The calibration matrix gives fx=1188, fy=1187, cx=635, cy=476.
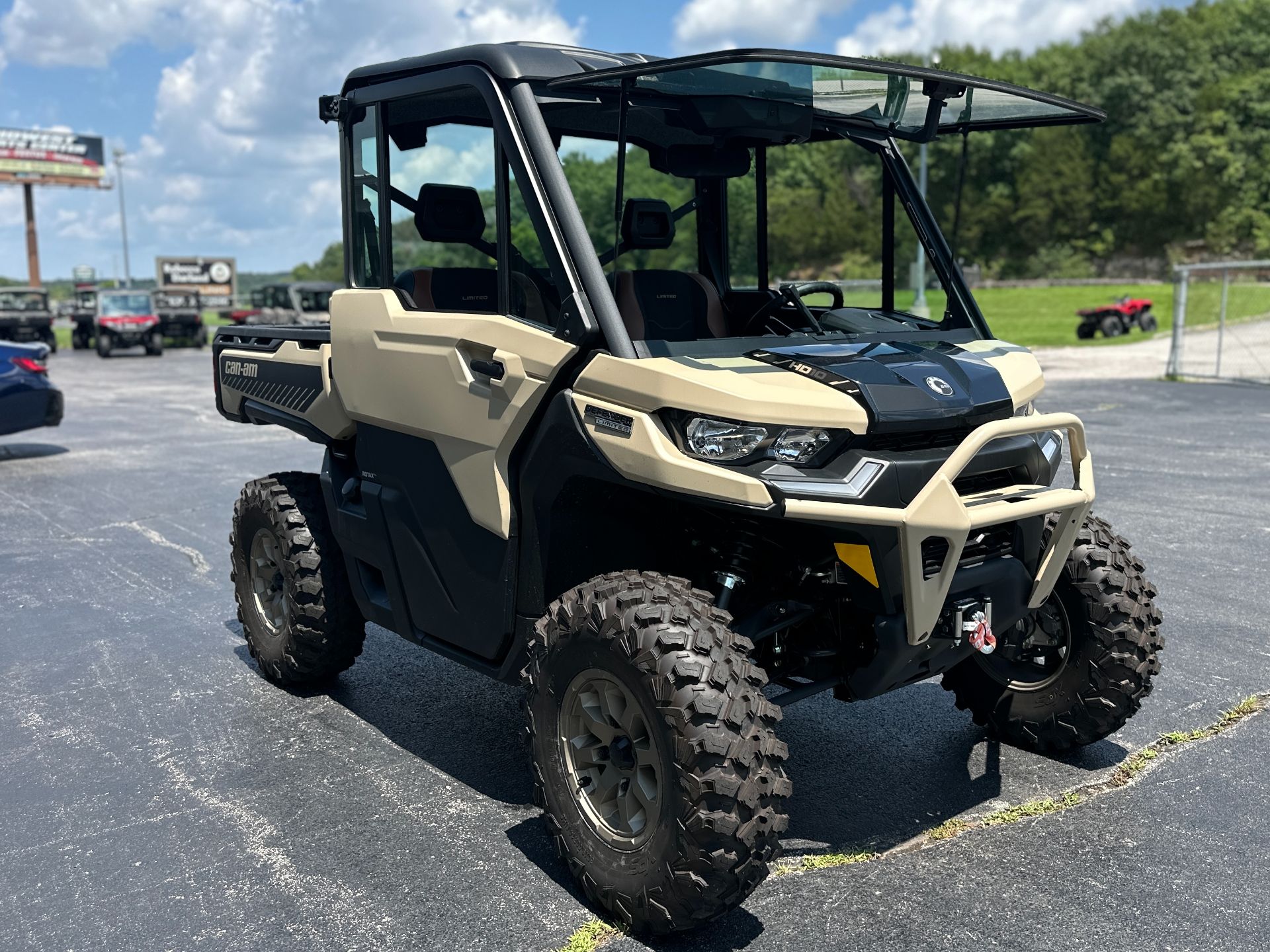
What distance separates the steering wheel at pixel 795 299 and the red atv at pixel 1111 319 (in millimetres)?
30634

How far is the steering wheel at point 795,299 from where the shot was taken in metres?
4.69

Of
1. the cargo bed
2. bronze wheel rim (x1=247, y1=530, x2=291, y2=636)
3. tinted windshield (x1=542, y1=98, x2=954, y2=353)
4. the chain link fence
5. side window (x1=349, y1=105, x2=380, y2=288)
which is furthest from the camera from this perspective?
the chain link fence

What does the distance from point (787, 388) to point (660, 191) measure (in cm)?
173

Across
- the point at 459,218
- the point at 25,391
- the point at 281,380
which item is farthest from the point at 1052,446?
the point at 25,391

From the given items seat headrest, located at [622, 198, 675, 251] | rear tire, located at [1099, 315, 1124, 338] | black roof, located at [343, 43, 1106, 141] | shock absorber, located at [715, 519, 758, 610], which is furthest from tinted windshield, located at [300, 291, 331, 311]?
shock absorber, located at [715, 519, 758, 610]

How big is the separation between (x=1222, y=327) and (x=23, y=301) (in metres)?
36.5

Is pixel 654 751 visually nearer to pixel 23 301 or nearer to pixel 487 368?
pixel 487 368

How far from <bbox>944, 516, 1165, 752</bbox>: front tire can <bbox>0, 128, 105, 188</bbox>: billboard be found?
9210 cm

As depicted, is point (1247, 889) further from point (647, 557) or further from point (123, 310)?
point (123, 310)

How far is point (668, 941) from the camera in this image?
3350 millimetres

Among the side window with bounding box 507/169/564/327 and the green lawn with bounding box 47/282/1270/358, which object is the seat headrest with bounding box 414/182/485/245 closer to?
the side window with bounding box 507/169/564/327

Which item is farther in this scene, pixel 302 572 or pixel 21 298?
pixel 21 298

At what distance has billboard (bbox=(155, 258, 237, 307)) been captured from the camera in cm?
6575

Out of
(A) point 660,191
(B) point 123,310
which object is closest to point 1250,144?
(B) point 123,310
